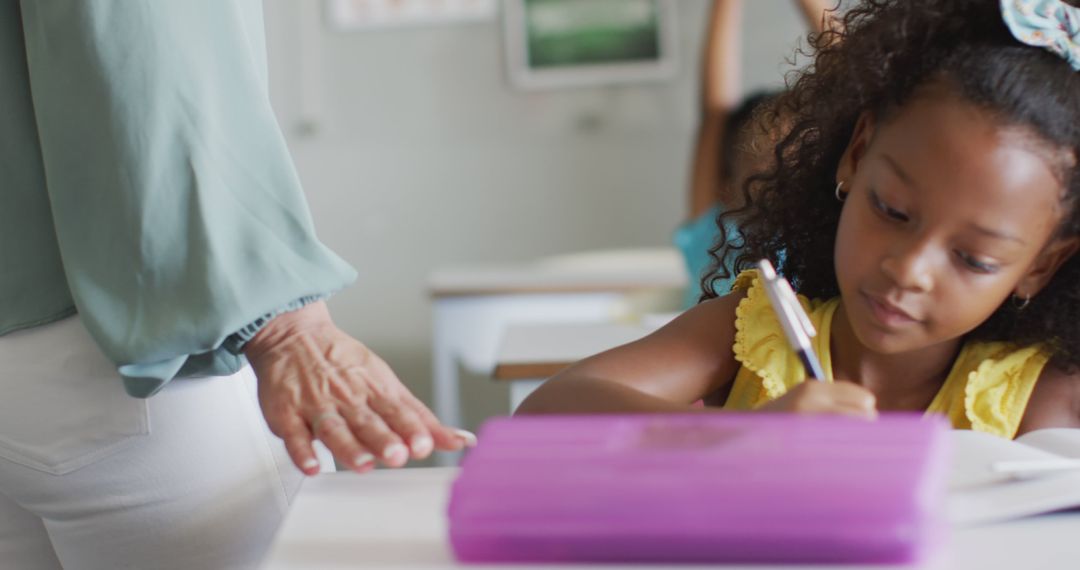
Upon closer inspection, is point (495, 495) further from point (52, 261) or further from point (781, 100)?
point (781, 100)

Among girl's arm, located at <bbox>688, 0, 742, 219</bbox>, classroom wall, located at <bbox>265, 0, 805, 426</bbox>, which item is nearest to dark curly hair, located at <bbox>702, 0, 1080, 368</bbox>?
girl's arm, located at <bbox>688, 0, 742, 219</bbox>

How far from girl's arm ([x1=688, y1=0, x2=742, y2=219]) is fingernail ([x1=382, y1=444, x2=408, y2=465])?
2.46 metres

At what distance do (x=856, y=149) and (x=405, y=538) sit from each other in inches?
24.2

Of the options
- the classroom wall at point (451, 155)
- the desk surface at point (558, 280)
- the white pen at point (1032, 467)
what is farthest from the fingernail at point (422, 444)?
the classroom wall at point (451, 155)

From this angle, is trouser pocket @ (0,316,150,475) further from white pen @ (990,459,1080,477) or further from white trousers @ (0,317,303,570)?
white pen @ (990,459,1080,477)

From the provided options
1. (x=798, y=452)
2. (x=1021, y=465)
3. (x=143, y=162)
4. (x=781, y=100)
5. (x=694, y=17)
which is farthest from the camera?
(x=694, y=17)

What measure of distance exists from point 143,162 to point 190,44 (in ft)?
0.30

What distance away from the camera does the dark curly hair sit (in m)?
0.99

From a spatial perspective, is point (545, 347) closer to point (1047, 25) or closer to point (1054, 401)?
point (1054, 401)

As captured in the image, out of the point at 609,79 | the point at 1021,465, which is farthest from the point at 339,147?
the point at 1021,465

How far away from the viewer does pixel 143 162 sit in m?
0.88

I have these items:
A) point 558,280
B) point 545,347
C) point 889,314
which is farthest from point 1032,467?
point 558,280

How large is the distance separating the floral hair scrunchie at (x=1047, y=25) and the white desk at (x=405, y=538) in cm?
43

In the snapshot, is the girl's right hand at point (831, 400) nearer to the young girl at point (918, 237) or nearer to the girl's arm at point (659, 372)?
the girl's arm at point (659, 372)
